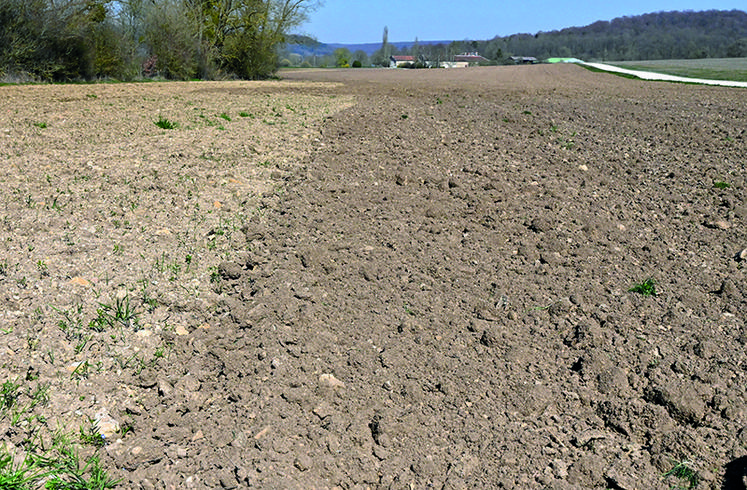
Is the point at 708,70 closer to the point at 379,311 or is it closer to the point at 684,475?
the point at 379,311

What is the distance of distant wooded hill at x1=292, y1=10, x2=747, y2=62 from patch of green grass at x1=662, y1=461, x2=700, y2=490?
172 ft

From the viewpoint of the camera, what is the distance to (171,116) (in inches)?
389

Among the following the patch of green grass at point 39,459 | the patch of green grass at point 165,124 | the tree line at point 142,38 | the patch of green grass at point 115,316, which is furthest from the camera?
the tree line at point 142,38

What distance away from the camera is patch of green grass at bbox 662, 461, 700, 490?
2.86 meters

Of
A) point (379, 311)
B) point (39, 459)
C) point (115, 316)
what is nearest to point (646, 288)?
point (379, 311)

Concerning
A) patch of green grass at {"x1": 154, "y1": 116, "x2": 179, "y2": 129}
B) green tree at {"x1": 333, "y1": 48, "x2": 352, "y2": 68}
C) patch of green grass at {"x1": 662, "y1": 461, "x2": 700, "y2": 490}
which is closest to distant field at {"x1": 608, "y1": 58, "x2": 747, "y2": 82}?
patch of green grass at {"x1": 154, "y1": 116, "x2": 179, "y2": 129}

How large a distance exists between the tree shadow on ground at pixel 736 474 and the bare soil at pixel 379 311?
0.5 inches

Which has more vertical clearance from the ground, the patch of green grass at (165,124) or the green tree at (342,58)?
the green tree at (342,58)

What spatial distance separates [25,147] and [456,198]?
4.85 metres

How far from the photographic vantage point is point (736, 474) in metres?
2.88

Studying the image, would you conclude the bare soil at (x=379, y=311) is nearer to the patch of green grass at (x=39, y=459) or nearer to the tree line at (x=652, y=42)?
the patch of green grass at (x=39, y=459)

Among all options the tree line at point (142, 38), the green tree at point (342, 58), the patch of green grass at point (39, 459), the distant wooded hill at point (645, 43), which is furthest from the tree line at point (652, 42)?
the patch of green grass at point (39, 459)

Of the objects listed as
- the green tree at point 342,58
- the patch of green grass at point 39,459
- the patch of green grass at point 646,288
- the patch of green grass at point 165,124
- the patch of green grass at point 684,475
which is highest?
the green tree at point 342,58

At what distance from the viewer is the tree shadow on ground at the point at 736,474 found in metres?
2.80
